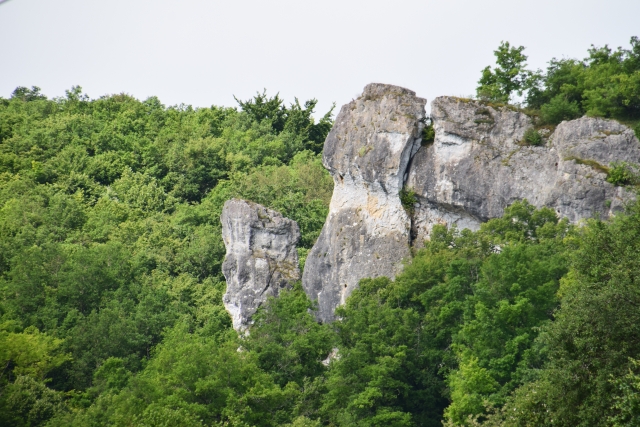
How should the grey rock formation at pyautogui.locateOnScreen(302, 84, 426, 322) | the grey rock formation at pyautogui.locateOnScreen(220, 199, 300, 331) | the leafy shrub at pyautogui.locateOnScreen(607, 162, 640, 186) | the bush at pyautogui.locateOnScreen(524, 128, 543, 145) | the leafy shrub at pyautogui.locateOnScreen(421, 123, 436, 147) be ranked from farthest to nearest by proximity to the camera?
the grey rock formation at pyautogui.locateOnScreen(220, 199, 300, 331) → the leafy shrub at pyautogui.locateOnScreen(421, 123, 436, 147) → the grey rock formation at pyautogui.locateOnScreen(302, 84, 426, 322) → the bush at pyautogui.locateOnScreen(524, 128, 543, 145) → the leafy shrub at pyautogui.locateOnScreen(607, 162, 640, 186)

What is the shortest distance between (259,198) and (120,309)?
11091 millimetres

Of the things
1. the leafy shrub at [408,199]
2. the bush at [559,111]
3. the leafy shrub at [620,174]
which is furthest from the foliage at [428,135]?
the leafy shrub at [620,174]

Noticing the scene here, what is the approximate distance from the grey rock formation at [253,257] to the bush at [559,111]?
38.5ft

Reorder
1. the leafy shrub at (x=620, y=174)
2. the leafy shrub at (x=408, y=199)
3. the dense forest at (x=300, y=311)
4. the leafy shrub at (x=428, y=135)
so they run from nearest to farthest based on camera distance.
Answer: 1. the dense forest at (x=300, y=311)
2. the leafy shrub at (x=620, y=174)
3. the leafy shrub at (x=408, y=199)
4. the leafy shrub at (x=428, y=135)

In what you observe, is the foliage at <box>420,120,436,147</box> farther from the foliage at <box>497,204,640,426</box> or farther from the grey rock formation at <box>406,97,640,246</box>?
the foliage at <box>497,204,640,426</box>

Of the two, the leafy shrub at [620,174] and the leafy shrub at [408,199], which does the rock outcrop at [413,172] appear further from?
the leafy shrub at [620,174]

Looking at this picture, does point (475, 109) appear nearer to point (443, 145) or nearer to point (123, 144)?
point (443, 145)

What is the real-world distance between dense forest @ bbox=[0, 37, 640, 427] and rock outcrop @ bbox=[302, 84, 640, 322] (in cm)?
131

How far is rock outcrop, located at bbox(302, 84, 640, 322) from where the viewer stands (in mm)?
43344

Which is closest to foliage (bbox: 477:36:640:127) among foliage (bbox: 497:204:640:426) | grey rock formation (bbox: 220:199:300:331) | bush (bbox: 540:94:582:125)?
bush (bbox: 540:94:582:125)

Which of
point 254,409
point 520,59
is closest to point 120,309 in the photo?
point 254,409

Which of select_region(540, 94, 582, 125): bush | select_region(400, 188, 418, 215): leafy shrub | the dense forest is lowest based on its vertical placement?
the dense forest

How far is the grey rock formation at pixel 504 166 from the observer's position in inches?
1633

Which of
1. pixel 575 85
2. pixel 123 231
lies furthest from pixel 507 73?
pixel 123 231
